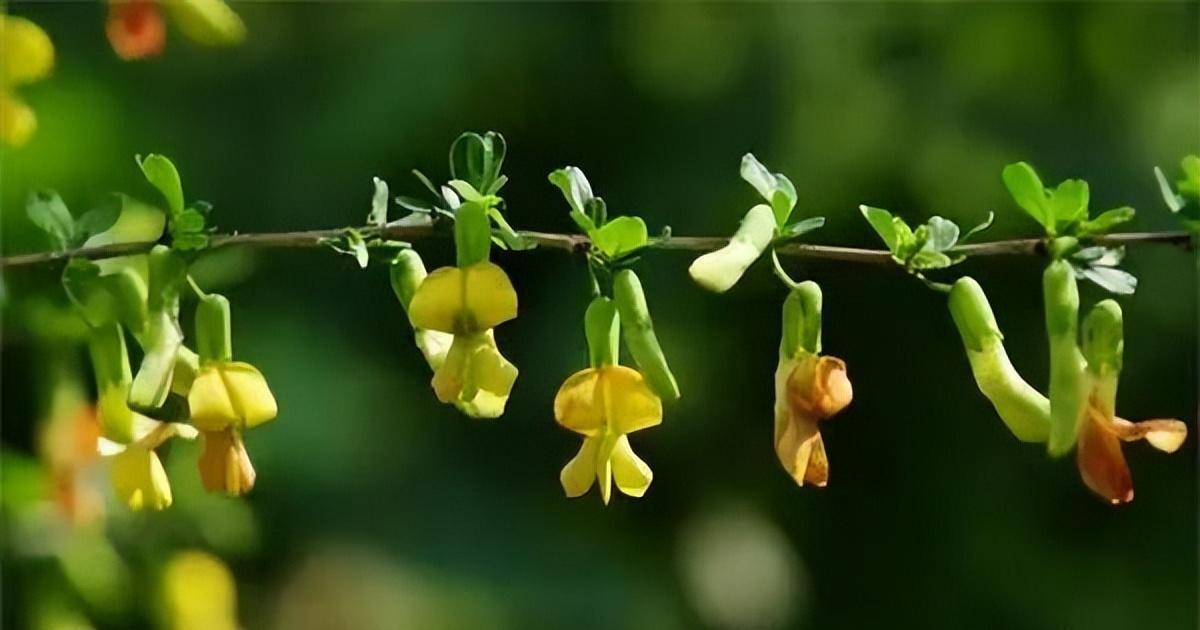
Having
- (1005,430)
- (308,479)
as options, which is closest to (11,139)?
(308,479)

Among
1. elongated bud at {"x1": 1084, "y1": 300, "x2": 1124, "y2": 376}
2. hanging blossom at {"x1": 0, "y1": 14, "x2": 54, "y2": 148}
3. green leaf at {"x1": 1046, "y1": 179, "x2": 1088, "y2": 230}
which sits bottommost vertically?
elongated bud at {"x1": 1084, "y1": 300, "x2": 1124, "y2": 376}

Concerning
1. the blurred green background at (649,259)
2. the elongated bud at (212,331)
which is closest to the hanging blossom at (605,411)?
the elongated bud at (212,331)

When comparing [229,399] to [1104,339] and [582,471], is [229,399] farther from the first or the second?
[1104,339]

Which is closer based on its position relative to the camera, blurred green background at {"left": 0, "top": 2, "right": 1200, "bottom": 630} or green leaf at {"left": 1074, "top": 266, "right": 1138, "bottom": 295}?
green leaf at {"left": 1074, "top": 266, "right": 1138, "bottom": 295}

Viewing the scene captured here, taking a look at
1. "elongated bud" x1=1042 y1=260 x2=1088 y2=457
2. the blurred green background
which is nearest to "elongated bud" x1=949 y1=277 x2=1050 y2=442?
"elongated bud" x1=1042 y1=260 x2=1088 y2=457

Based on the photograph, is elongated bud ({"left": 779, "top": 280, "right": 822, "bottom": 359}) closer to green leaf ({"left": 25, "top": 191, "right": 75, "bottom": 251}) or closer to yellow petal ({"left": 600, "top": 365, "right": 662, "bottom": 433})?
yellow petal ({"left": 600, "top": 365, "right": 662, "bottom": 433})

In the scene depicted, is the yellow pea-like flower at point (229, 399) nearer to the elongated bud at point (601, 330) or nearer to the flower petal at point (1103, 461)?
the elongated bud at point (601, 330)

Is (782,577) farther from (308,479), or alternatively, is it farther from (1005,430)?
(308,479)
